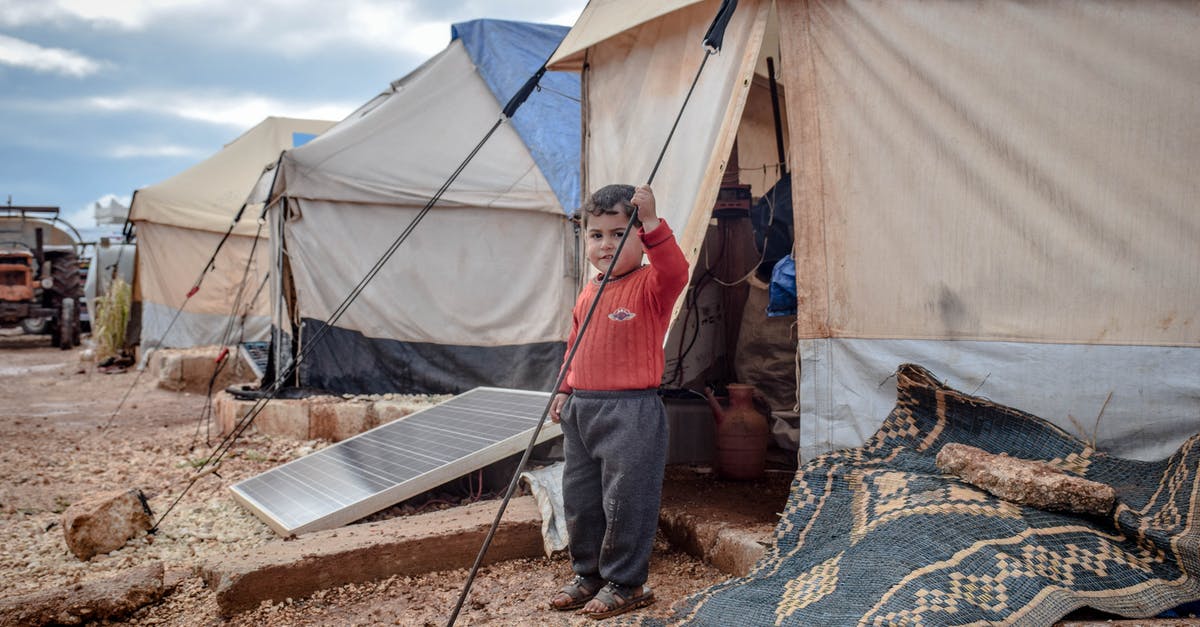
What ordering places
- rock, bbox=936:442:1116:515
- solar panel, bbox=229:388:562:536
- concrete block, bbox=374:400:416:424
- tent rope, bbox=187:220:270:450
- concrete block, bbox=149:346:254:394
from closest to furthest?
rock, bbox=936:442:1116:515 → solar panel, bbox=229:388:562:536 → concrete block, bbox=374:400:416:424 → tent rope, bbox=187:220:270:450 → concrete block, bbox=149:346:254:394

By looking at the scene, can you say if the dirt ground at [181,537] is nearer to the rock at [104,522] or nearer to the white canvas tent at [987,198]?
the rock at [104,522]

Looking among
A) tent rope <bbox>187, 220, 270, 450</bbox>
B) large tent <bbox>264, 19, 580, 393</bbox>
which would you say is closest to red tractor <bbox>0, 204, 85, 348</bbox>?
tent rope <bbox>187, 220, 270, 450</bbox>

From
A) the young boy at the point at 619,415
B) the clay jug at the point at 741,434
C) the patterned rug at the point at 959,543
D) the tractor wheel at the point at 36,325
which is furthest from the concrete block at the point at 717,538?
the tractor wheel at the point at 36,325

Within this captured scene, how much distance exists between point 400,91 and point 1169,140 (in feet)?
21.9

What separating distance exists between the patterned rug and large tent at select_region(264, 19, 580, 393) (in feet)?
13.6

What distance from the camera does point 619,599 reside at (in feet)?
9.45

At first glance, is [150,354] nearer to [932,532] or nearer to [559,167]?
[559,167]

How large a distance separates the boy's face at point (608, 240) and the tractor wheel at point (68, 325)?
56.4ft

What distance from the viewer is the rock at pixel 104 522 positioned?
12.6 ft

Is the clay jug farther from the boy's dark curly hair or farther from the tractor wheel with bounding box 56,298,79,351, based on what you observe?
the tractor wheel with bounding box 56,298,79,351

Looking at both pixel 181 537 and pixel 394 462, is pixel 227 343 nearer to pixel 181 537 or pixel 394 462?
pixel 181 537

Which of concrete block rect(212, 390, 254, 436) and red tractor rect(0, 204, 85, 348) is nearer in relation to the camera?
concrete block rect(212, 390, 254, 436)

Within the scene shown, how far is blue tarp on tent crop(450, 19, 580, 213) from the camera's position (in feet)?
23.4

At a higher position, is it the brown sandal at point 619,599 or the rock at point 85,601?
the brown sandal at point 619,599
